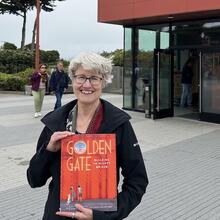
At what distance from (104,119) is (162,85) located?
10.9 meters

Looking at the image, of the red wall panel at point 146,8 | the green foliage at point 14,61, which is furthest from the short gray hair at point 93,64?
the green foliage at point 14,61

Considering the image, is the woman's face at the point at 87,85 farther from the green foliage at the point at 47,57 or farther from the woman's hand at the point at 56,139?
the green foliage at the point at 47,57

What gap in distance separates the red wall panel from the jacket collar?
28.4 ft

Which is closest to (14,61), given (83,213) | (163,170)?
(163,170)

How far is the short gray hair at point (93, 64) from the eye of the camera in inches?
79.6

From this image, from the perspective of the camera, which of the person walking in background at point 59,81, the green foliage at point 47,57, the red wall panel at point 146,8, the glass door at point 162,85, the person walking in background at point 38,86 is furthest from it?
the green foliage at point 47,57

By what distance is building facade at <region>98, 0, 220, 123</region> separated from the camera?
443 inches

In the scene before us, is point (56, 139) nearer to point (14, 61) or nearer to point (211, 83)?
point (211, 83)

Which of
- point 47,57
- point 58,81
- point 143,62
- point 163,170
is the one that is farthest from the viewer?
point 47,57

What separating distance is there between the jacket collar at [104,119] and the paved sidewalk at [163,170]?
275 centimetres

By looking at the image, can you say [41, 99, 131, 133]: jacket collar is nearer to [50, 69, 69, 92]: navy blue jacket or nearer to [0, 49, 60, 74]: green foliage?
[50, 69, 69, 92]: navy blue jacket

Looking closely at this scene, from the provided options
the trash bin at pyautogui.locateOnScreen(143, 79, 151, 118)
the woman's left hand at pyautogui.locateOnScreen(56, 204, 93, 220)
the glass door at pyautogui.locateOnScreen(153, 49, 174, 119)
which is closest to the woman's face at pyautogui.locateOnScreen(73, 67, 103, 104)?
the woman's left hand at pyautogui.locateOnScreen(56, 204, 93, 220)

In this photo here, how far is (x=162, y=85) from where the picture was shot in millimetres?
12805

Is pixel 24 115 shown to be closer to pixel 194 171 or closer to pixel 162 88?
pixel 162 88
